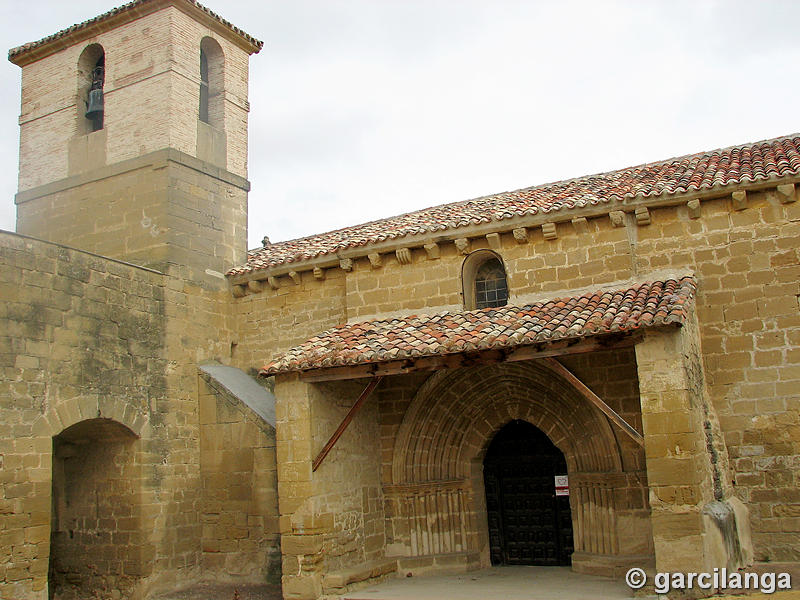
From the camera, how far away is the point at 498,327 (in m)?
9.99

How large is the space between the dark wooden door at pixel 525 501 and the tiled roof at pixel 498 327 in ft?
Result: 7.73

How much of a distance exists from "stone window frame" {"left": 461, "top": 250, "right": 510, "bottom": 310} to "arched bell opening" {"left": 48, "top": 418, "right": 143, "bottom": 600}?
524cm

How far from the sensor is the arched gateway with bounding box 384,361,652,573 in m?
10.8

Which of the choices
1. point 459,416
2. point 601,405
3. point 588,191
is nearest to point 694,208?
point 588,191

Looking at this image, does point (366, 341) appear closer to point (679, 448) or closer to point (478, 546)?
point (478, 546)

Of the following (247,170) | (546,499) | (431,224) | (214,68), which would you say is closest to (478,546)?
(546,499)

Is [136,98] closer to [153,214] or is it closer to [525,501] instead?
[153,214]

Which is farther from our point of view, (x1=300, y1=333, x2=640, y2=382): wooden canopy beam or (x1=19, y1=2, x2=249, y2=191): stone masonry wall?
(x1=19, y1=2, x2=249, y2=191): stone masonry wall

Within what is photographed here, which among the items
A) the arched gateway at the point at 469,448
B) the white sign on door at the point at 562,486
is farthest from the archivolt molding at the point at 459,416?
the white sign on door at the point at 562,486

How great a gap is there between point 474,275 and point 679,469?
454cm

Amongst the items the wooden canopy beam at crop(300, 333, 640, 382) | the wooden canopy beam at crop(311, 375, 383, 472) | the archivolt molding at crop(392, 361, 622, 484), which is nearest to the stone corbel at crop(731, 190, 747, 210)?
the wooden canopy beam at crop(300, 333, 640, 382)

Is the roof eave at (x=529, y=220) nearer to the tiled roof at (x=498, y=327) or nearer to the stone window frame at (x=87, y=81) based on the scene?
the tiled roof at (x=498, y=327)

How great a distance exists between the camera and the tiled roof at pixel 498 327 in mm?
9039

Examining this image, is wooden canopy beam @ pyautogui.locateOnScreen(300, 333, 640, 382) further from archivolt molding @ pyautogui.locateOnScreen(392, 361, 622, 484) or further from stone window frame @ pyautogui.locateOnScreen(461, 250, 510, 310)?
stone window frame @ pyautogui.locateOnScreen(461, 250, 510, 310)
